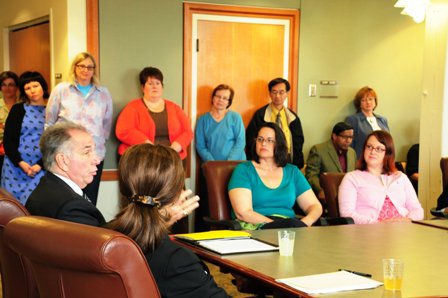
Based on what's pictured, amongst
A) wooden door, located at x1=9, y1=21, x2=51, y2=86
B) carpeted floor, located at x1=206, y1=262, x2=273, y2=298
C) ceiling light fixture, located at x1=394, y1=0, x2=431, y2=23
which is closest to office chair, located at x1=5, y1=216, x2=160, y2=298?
carpeted floor, located at x1=206, y1=262, x2=273, y2=298

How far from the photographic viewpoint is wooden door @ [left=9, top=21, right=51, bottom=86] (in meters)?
6.28

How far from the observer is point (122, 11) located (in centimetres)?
565

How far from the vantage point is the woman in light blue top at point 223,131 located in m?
5.78

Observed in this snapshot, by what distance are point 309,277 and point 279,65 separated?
4385 millimetres

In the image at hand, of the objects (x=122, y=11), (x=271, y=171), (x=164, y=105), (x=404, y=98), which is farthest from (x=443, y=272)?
(x=404, y=98)

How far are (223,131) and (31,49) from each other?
2222mm

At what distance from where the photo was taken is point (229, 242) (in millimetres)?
2732

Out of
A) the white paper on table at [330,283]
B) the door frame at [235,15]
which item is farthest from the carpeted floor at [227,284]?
the white paper on table at [330,283]

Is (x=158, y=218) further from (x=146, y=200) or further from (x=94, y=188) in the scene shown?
(x=94, y=188)

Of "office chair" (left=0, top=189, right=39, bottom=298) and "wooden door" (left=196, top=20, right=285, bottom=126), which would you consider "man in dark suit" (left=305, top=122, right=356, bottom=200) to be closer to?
"wooden door" (left=196, top=20, right=285, bottom=126)

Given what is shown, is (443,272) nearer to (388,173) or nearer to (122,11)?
(388,173)

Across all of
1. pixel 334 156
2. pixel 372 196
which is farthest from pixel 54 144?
pixel 334 156

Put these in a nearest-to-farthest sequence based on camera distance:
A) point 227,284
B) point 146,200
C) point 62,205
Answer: point 146,200
point 62,205
point 227,284

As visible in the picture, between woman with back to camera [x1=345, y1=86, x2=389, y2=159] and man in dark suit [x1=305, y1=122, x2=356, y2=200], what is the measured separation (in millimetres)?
544
